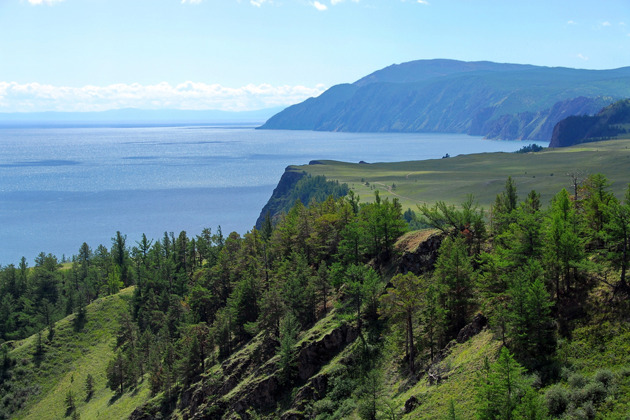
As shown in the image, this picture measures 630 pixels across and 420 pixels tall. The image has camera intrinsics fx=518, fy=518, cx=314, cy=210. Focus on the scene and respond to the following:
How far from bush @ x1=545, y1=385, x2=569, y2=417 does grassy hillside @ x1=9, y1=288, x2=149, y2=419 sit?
65.8 meters

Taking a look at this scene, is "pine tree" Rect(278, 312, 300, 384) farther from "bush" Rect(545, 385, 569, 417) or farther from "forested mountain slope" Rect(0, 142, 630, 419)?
"bush" Rect(545, 385, 569, 417)

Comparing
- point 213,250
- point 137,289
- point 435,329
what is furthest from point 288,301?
point 137,289

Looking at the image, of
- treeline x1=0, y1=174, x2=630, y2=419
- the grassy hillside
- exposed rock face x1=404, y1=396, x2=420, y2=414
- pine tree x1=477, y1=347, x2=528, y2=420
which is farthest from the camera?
the grassy hillside

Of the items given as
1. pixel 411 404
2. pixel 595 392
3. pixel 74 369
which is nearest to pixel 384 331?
pixel 411 404

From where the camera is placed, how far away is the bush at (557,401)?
34688mm

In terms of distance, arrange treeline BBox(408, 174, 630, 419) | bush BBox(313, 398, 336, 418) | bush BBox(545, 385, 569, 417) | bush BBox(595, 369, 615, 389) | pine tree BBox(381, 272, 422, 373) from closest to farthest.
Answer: treeline BBox(408, 174, 630, 419) → bush BBox(545, 385, 569, 417) → bush BBox(595, 369, 615, 389) → pine tree BBox(381, 272, 422, 373) → bush BBox(313, 398, 336, 418)

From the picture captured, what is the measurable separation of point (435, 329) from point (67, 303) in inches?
4642

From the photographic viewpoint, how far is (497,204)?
75.6 m

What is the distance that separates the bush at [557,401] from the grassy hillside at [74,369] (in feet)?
216

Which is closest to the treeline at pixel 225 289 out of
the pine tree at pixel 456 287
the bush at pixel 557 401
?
the pine tree at pixel 456 287

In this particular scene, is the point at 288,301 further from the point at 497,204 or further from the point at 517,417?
the point at 517,417

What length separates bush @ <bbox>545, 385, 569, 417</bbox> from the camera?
114 feet

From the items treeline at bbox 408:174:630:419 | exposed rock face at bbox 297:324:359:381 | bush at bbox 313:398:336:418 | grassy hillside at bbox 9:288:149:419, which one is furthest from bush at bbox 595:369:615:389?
grassy hillside at bbox 9:288:149:419

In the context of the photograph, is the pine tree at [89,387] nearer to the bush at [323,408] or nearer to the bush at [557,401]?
the bush at [323,408]
